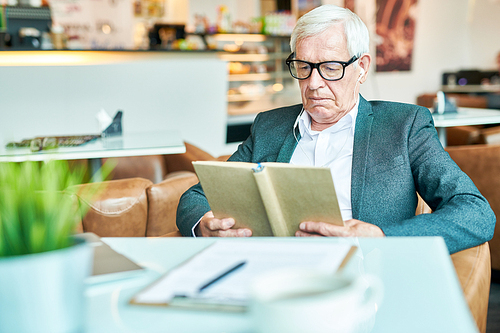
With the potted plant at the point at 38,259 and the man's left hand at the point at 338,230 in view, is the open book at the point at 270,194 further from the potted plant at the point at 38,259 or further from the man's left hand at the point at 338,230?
the potted plant at the point at 38,259

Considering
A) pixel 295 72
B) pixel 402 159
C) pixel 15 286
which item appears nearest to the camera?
pixel 15 286

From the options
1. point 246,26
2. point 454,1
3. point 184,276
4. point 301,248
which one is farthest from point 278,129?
point 454,1

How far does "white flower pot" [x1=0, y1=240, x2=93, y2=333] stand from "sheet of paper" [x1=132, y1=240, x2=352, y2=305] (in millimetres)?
126

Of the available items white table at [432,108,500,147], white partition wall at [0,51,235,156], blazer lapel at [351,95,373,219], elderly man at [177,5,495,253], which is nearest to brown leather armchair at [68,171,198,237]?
elderly man at [177,5,495,253]

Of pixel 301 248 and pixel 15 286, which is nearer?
pixel 15 286

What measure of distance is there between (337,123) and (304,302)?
1210 millimetres

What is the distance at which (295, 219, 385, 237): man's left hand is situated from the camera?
3.29ft

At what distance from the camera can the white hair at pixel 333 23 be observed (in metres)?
1.45

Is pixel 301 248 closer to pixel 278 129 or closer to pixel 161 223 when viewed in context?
pixel 278 129

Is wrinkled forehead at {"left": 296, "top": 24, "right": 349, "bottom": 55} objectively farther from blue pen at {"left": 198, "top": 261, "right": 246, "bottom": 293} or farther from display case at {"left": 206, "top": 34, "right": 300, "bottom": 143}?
display case at {"left": 206, "top": 34, "right": 300, "bottom": 143}

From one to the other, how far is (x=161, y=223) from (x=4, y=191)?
4.08 ft

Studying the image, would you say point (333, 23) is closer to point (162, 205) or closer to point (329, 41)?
point (329, 41)

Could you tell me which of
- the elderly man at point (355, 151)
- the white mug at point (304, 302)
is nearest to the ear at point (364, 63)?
the elderly man at point (355, 151)

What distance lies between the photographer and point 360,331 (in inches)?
19.1
